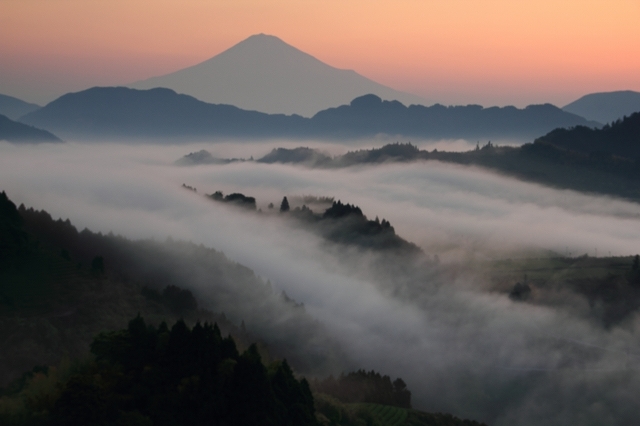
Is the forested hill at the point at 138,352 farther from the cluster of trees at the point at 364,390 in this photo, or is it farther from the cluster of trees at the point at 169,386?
the cluster of trees at the point at 364,390

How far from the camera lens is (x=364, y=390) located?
7206 centimetres

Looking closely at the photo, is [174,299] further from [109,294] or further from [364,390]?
[364,390]

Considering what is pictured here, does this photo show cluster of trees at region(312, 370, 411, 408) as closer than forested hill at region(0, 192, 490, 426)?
No

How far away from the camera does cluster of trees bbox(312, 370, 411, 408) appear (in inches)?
2771

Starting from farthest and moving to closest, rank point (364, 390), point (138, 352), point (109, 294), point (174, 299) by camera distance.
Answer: point (174, 299) < point (364, 390) < point (109, 294) < point (138, 352)

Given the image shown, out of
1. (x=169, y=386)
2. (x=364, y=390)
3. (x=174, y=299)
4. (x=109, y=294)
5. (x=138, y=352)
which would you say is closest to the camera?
(x=169, y=386)

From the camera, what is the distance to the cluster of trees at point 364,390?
2771 inches

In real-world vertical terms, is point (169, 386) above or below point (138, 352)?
below

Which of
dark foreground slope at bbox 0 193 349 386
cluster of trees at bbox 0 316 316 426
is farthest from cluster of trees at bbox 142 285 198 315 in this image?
cluster of trees at bbox 0 316 316 426

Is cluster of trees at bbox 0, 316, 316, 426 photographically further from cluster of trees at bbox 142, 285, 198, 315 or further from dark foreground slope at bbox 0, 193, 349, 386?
cluster of trees at bbox 142, 285, 198, 315

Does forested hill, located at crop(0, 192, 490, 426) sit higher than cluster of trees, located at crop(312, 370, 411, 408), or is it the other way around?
forested hill, located at crop(0, 192, 490, 426)

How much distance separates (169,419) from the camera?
38.0 m

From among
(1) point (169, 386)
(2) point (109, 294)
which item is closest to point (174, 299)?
(2) point (109, 294)

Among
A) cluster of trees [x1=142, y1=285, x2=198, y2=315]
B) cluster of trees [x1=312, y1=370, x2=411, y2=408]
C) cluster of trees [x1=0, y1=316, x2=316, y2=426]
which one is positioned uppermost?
cluster of trees [x1=0, y1=316, x2=316, y2=426]
